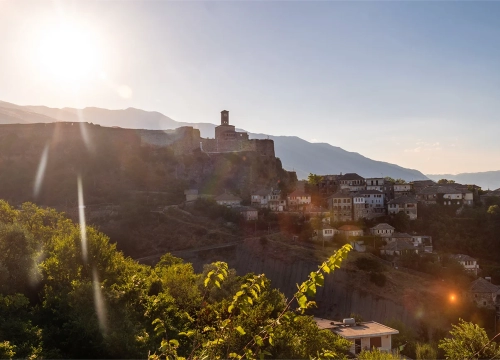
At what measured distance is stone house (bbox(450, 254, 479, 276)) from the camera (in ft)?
123

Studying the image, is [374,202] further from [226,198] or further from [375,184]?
[226,198]

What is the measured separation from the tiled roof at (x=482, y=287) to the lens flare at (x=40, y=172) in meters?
45.0

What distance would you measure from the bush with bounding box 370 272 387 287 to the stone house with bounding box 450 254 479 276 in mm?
7891

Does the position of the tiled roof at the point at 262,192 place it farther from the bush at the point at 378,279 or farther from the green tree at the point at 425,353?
the green tree at the point at 425,353

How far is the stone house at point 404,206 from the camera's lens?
147ft

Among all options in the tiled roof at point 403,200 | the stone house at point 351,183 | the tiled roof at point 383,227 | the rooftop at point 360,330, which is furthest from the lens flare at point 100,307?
the stone house at point 351,183

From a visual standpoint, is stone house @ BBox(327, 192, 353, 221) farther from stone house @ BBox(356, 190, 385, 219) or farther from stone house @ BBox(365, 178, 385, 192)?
stone house @ BBox(365, 178, 385, 192)

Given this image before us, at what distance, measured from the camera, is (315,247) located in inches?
1554

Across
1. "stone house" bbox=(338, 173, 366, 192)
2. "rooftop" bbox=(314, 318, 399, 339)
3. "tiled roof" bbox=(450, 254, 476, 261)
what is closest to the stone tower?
"stone house" bbox=(338, 173, 366, 192)

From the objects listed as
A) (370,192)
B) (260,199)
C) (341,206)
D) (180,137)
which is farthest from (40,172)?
(370,192)

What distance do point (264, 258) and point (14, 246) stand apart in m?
25.0

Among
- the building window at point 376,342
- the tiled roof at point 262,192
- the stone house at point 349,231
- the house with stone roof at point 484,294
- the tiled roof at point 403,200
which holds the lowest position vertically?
the house with stone roof at point 484,294

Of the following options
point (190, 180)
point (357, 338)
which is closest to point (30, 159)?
point (190, 180)

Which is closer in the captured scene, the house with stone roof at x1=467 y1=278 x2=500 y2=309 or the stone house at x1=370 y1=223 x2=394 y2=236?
the house with stone roof at x1=467 y1=278 x2=500 y2=309
